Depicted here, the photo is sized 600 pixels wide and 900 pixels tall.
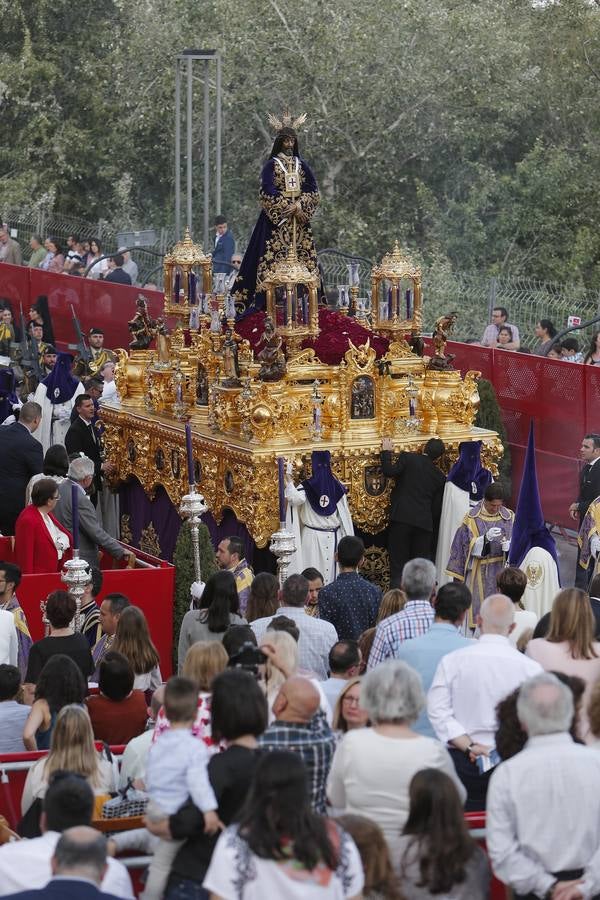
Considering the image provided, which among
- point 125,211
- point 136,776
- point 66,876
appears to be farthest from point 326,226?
point 66,876

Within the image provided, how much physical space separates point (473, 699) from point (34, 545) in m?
5.91

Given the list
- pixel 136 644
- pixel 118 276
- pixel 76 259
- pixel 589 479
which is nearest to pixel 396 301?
pixel 589 479

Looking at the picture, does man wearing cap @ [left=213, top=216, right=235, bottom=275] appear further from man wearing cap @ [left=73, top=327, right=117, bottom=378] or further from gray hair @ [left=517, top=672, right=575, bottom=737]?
gray hair @ [left=517, top=672, right=575, bottom=737]

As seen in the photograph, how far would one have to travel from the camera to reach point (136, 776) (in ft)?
27.2

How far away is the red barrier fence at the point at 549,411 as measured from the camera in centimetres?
1722

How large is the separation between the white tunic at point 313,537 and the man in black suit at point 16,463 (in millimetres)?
2220

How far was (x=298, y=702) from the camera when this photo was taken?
724 centimetres

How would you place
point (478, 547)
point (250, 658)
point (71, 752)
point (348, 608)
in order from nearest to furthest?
point (71, 752) → point (250, 658) → point (348, 608) → point (478, 547)

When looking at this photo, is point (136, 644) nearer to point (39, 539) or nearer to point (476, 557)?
point (39, 539)

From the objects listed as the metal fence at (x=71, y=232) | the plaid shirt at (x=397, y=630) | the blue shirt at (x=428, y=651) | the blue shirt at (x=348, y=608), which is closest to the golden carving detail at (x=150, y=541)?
the blue shirt at (x=348, y=608)

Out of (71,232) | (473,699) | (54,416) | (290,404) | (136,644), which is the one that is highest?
(71,232)

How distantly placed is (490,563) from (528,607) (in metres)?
1.10

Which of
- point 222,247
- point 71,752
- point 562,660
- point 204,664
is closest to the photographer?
point 71,752

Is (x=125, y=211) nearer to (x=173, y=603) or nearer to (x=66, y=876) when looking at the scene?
(x=173, y=603)
